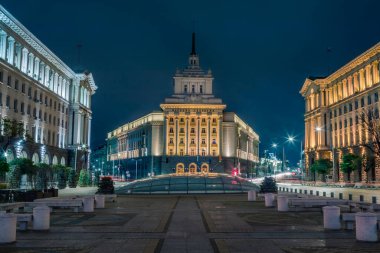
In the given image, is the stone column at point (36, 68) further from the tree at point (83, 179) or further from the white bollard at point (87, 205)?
the white bollard at point (87, 205)

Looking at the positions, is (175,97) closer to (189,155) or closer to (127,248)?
(189,155)

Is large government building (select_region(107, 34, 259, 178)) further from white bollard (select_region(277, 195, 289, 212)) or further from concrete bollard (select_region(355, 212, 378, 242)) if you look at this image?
concrete bollard (select_region(355, 212, 378, 242))

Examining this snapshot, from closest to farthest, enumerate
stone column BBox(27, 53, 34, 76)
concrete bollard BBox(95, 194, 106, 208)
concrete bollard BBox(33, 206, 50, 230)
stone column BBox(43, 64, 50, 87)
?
concrete bollard BBox(33, 206, 50, 230), concrete bollard BBox(95, 194, 106, 208), stone column BBox(27, 53, 34, 76), stone column BBox(43, 64, 50, 87)

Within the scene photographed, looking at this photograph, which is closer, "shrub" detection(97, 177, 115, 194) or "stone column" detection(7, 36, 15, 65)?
"shrub" detection(97, 177, 115, 194)

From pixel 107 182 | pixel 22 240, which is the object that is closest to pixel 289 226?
pixel 22 240

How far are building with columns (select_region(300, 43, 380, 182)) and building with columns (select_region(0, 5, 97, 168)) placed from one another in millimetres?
50145

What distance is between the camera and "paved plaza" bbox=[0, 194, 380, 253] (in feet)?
48.8

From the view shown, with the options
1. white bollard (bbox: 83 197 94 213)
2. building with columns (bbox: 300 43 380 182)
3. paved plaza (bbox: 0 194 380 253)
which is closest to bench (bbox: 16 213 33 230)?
paved plaza (bbox: 0 194 380 253)

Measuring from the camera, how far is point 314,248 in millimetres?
14891

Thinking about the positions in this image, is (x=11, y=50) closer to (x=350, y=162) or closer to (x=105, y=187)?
(x=105, y=187)

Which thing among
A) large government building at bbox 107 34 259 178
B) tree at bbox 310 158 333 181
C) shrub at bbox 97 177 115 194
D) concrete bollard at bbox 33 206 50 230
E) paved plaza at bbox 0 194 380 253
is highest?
large government building at bbox 107 34 259 178

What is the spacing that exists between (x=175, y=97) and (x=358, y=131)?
7853cm

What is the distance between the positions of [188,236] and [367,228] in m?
6.46

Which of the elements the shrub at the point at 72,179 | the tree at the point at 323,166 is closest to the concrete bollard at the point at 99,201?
the shrub at the point at 72,179
